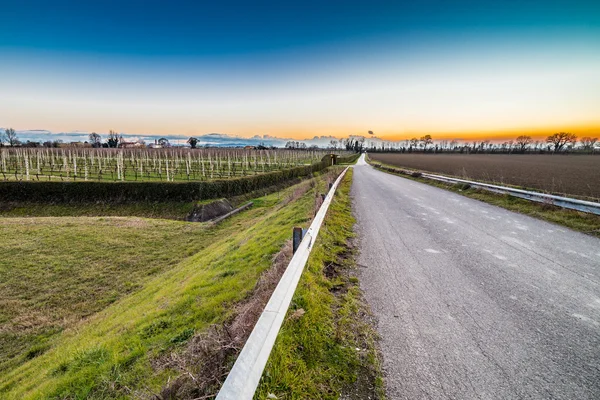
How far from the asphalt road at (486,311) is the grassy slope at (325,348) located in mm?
204

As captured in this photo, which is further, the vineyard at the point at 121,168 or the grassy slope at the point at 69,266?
the vineyard at the point at 121,168

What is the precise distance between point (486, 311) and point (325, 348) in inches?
86.2

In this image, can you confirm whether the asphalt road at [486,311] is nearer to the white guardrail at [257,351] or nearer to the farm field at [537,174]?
the white guardrail at [257,351]

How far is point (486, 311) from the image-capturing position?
3449 mm

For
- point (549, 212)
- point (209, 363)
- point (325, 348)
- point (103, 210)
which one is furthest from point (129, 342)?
point (103, 210)

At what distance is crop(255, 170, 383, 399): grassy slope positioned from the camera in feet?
7.36

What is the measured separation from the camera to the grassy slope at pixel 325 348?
88.4 inches

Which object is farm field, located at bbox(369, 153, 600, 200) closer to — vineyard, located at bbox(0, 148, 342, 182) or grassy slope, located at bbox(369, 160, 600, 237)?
grassy slope, located at bbox(369, 160, 600, 237)

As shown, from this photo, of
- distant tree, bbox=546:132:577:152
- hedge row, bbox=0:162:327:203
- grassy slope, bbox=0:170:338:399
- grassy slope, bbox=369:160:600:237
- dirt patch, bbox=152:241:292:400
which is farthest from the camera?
distant tree, bbox=546:132:577:152

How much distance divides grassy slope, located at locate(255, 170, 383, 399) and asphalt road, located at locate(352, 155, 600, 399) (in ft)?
0.67

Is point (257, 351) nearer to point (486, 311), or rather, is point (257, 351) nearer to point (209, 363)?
point (209, 363)

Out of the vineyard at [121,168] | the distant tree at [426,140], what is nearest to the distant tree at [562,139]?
the distant tree at [426,140]

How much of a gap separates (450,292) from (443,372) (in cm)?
176

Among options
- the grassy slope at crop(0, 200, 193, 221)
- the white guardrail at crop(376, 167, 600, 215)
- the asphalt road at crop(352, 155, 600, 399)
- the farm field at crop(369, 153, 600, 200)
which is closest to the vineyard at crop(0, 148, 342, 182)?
the grassy slope at crop(0, 200, 193, 221)
